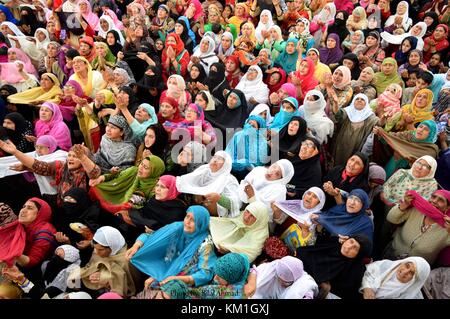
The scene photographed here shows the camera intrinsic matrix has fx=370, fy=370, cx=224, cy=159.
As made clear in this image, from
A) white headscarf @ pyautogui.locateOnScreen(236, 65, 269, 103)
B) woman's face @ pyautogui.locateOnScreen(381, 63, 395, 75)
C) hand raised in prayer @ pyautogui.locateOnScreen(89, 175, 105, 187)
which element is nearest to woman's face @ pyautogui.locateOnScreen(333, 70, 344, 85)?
woman's face @ pyautogui.locateOnScreen(381, 63, 395, 75)

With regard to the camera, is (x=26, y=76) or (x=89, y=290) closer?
(x=89, y=290)

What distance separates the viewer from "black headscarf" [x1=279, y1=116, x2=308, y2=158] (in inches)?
162

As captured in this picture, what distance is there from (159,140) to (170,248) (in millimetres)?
1281

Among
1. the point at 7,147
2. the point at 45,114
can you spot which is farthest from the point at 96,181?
the point at 45,114

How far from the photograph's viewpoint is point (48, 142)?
369cm

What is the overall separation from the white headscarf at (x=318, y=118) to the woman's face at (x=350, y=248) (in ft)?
5.81

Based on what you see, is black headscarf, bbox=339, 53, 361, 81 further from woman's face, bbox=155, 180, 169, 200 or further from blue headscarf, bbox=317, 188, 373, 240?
woman's face, bbox=155, 180, 169, 200

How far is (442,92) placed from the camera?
4.83 metres

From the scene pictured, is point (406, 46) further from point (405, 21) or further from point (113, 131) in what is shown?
point (113, 131)

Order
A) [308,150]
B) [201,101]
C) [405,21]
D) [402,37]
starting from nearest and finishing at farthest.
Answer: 1. [308,150]
2. [201,101]
3. [402,37]
4. [405,21]
